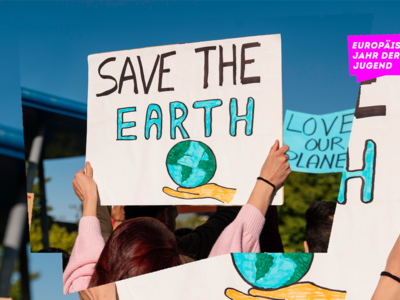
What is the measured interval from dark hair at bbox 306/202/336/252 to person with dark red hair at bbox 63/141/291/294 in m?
0.61

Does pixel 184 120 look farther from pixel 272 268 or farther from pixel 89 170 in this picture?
pixel 272 268

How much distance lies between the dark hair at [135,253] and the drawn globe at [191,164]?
0.96 feet

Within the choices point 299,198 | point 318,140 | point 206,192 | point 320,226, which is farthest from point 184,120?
point 299,198

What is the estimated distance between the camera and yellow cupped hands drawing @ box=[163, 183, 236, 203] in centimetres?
144

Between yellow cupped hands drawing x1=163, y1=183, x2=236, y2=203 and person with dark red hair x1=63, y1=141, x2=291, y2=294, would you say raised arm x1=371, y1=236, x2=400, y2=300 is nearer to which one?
person with dark red hair x1=63, y1=141, x2=291, y2=294

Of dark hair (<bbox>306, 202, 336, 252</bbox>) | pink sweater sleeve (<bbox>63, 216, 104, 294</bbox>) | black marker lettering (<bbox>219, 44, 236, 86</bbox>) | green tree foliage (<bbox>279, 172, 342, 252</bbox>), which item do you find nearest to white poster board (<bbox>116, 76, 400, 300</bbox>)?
pink sweater sleeve (<bbox>63, 216, 104, 294</bbox>)

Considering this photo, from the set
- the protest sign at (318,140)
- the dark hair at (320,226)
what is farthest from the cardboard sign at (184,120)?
the protest sign at (318,140)

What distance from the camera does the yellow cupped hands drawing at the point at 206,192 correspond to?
144 centimetres

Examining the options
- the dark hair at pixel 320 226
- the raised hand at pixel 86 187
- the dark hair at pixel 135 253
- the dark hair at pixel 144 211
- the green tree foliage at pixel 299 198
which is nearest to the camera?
the dark hair at pixel 135 253

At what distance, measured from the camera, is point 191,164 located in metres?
1.50

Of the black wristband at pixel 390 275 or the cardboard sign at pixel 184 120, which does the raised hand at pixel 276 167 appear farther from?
the black wristband at pixel 390 275

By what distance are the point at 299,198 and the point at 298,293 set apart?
13766 mm

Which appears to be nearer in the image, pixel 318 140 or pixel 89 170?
pixel 89 170

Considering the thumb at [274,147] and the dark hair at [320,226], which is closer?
the thumb at [274,147]
